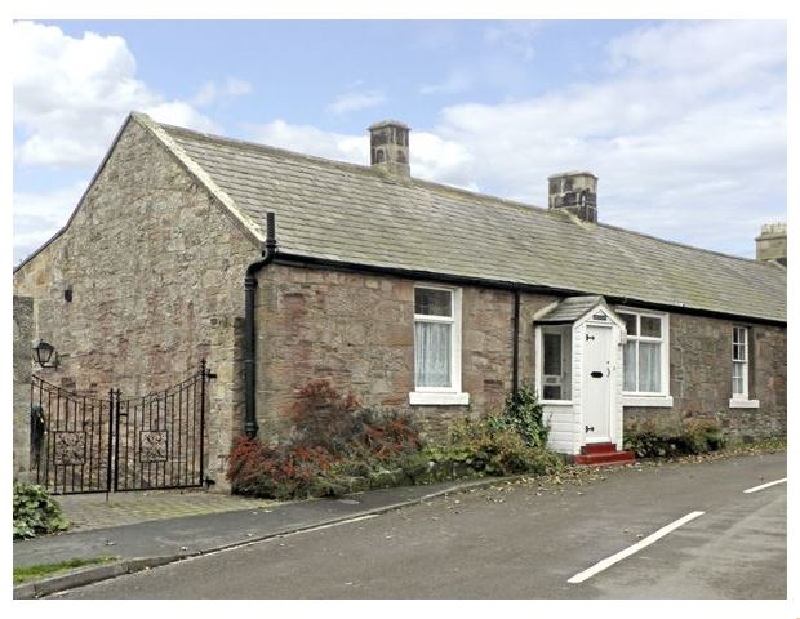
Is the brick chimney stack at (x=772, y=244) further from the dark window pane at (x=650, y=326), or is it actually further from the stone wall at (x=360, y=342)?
the stone wall at (x=360, y=342)

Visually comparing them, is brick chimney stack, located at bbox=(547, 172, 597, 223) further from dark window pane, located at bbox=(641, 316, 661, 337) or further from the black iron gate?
the black iron gate

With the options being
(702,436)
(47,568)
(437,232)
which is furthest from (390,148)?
(47,568)

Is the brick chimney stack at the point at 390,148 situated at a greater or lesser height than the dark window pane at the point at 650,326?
greater

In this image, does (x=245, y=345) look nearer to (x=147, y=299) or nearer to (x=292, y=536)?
(x=147, y=299)

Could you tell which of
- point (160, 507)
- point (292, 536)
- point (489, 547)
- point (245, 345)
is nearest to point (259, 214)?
point (245, 345)

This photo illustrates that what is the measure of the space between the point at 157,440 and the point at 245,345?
2.56m

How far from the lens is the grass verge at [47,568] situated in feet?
27.9

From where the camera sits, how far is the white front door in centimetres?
1905

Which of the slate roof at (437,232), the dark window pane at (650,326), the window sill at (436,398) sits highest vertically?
the slate roof at (437,232)

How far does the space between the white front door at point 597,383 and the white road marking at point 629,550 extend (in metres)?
6.92

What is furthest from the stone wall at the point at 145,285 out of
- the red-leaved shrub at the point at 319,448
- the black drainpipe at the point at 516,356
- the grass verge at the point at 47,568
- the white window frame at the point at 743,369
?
the white window frame at the point at 743,369

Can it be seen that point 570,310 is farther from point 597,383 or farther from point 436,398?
point 436,398

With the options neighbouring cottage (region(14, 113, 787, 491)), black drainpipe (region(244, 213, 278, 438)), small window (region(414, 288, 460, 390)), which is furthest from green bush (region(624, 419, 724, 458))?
black drainpipe (region(244, 213, 278, 438))

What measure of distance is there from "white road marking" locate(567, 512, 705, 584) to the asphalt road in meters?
0.08
